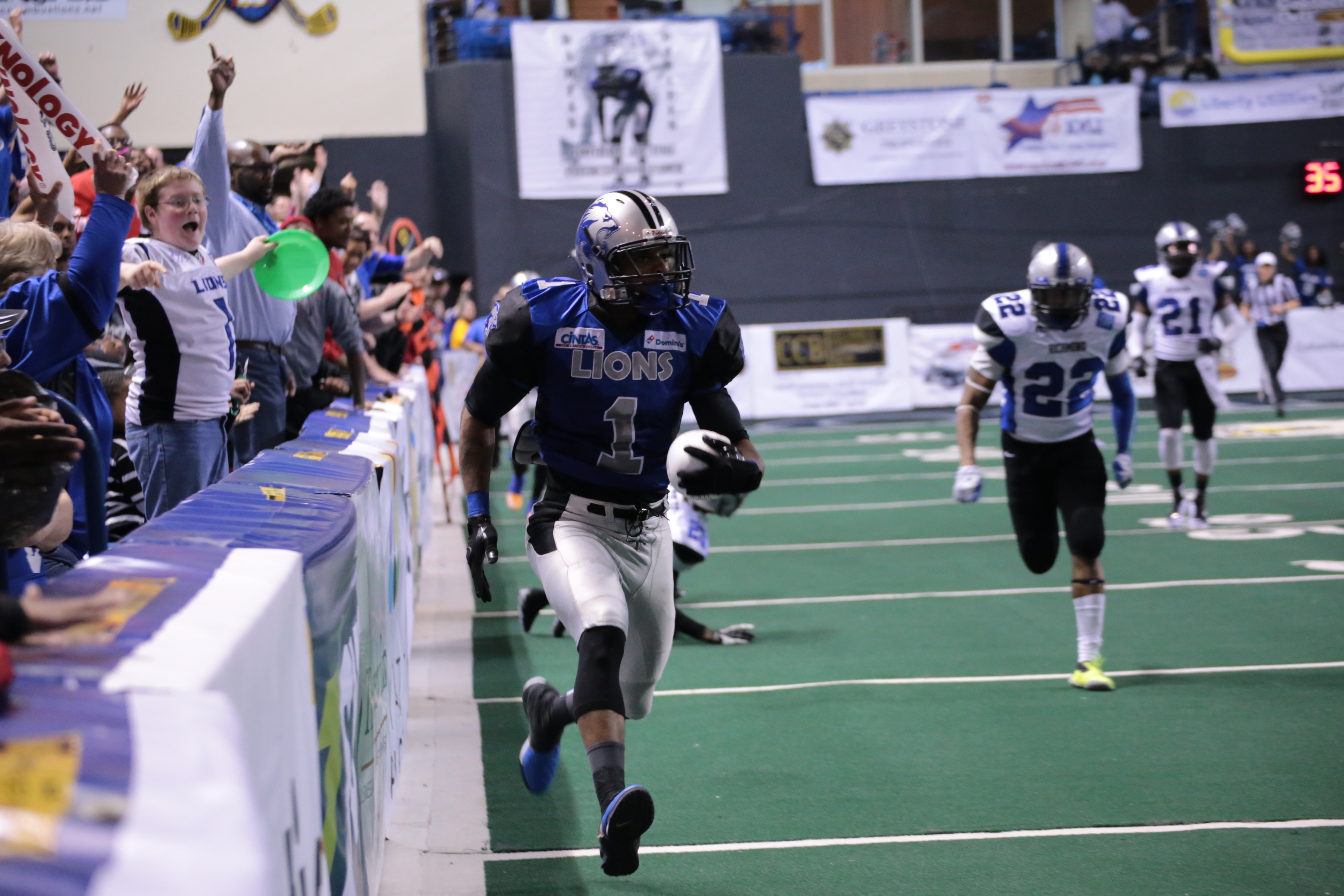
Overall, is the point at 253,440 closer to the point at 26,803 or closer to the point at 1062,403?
the point at 1062,403

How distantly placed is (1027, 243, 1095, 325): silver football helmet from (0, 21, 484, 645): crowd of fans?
3702 mm

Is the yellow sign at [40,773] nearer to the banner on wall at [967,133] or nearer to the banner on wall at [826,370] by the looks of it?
the banner on wall at [826,370]

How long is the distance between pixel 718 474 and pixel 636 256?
743 millimetres

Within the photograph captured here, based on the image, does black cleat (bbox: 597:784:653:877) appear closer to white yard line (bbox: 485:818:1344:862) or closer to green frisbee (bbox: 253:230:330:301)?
white yard line (bbox: 485:818:1344:862)

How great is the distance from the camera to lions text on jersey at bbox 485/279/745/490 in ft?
14.3

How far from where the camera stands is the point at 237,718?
1.75 m

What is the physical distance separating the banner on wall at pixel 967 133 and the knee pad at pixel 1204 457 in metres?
13.5

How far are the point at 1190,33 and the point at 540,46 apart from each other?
39.7ft

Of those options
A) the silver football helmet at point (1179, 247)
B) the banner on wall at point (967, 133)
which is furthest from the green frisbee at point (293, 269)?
the banner on wall at point (967, 133)

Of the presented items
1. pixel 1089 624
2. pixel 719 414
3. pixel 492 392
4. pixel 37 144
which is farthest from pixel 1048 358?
pixel 37 144

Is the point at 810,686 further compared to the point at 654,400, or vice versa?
the point at 810,686

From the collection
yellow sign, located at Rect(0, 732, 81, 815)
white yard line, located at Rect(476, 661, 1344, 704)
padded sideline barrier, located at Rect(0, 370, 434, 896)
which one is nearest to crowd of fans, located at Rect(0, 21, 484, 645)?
padded sideline barrier, located at Rect(0, 370, 434, 896)

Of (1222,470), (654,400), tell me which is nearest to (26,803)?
(654,400)

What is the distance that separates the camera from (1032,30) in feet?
88.7
